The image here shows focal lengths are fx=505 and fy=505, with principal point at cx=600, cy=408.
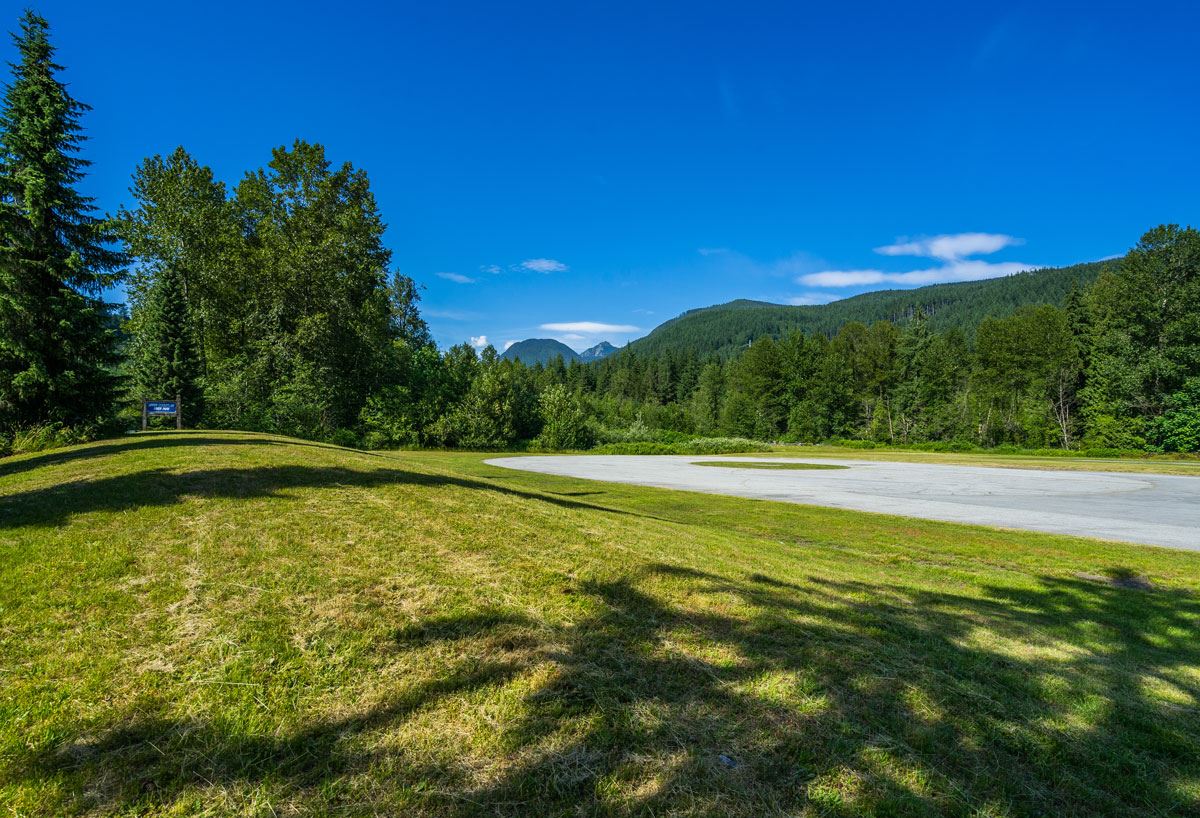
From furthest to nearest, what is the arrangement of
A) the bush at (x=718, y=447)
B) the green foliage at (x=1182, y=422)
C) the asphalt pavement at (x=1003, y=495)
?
the bush at (x=718, y=447), the green foliage at (x=1182, y=422), the asphalt pavement at (x=1003, y=495)

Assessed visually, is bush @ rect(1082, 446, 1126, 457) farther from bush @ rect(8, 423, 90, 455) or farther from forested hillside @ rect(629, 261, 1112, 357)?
forested hillside @ rect(629, 261, 1112, 357)

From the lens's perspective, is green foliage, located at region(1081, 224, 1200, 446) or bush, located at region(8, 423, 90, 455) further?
green foliage, located at region(1081, 224, 1200, 446)

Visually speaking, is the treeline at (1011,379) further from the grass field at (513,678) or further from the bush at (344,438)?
the grass field at (513,678)

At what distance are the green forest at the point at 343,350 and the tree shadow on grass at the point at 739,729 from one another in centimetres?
1604

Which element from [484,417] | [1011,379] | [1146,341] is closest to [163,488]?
[484,417]

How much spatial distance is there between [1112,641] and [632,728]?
18.2 feet

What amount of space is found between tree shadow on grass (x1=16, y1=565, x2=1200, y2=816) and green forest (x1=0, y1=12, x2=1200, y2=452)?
632 inches

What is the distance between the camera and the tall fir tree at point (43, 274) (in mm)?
13859

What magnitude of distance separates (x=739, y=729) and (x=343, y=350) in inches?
1363

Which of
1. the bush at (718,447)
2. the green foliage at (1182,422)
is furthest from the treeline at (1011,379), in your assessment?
the bush at (718,447)

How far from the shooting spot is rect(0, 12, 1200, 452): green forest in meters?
14.5

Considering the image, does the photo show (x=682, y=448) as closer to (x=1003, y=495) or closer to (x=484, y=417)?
(x=484, y=417)

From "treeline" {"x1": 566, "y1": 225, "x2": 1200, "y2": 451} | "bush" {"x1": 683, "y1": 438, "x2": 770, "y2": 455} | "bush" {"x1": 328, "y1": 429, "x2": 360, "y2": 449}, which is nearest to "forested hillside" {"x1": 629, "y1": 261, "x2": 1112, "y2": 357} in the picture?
"treeline" {"x1": 566, "y1": 225, "x2": 1200, "y2": 451}

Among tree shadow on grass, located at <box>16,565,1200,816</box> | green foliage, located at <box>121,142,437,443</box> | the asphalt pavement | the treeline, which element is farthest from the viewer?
the treeline
